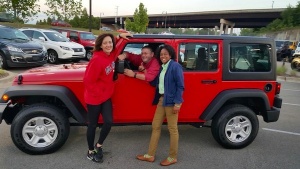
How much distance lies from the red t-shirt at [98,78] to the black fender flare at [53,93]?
381 mm

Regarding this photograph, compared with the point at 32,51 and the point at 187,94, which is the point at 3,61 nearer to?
the point at 32,51

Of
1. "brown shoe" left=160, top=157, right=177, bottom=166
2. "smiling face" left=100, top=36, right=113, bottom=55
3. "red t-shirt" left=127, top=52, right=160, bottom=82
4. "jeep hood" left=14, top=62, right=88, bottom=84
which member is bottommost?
"brown shoe" left=160, top=157, right=177, bottom=166

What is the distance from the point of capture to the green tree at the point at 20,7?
26289 mm

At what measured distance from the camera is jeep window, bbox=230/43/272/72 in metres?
3.79

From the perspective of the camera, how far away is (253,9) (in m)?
60.5

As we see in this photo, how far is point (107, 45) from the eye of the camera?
314cm

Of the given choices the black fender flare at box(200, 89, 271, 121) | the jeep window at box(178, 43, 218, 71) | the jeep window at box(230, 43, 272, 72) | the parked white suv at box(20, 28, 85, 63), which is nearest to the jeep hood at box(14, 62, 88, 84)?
the jeep window at box(178, 43, 218, 71)

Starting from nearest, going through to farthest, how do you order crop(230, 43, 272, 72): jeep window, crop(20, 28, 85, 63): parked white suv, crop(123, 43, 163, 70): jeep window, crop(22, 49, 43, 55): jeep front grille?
crop(123, 43, 163, 70): jeep window, crop(230, 43, 272, 72): jeep window, crop(22, 49, 43, 55): jeep front grille, crop(20, 28, 85, 63): parked white suv

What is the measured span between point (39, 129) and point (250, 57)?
3226 millimetres

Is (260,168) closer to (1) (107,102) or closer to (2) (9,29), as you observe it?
(1) (107,102)

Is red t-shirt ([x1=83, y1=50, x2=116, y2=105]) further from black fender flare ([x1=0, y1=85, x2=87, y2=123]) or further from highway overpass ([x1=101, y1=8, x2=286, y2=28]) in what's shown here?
highway overpass ([x1=101, y1=8, x2=286, y2=28])

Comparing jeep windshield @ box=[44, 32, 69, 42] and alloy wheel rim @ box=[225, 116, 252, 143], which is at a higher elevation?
jeep windshield @ box=[44, 32, 69, 42]

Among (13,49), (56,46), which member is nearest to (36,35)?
(56,46)

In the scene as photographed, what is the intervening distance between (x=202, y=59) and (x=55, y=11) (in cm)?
3791
